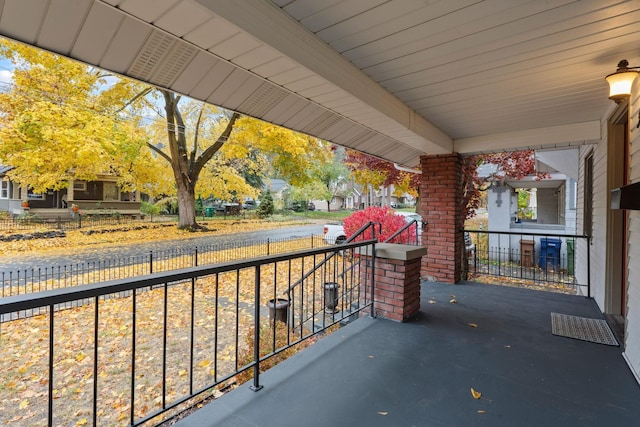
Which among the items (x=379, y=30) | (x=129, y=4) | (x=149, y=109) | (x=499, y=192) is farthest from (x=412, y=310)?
(x=149, y=109)

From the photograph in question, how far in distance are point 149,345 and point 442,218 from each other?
4524 millimetres

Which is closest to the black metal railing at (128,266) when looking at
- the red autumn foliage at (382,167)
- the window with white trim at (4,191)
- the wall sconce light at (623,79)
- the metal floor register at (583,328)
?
the red autumn foliage at (382,167)

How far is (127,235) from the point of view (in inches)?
326

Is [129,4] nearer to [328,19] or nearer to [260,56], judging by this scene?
[260,56]

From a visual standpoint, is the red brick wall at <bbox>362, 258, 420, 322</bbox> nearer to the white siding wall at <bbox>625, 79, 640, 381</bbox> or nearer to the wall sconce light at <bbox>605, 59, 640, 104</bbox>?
the white siding wall at <bbox>625, 79, 640, 381</bbox>

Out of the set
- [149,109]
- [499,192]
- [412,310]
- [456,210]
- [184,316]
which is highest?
[149,109]

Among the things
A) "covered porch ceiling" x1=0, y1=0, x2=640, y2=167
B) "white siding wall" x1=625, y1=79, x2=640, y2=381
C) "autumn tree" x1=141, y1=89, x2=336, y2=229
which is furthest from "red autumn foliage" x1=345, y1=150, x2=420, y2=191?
"white siding wall" x1=625, y1=79, x2=640, y2=381

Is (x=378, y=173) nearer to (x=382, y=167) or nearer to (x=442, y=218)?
(x=382, y=167)

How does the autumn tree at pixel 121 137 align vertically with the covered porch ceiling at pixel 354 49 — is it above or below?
above

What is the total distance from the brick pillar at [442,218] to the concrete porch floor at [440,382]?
1.71 m

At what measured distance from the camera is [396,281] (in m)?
3.09

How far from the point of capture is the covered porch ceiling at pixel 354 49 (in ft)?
5.06

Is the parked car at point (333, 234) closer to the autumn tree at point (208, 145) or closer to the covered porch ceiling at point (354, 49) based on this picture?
the autumn tree at point (208, 145)

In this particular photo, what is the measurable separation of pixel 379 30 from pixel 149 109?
992 centimetres
